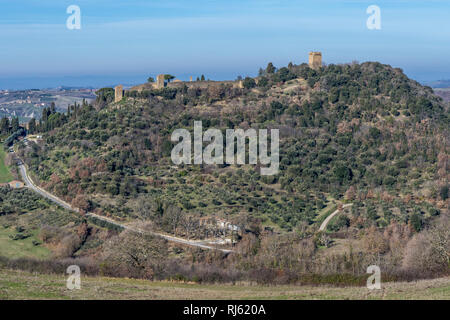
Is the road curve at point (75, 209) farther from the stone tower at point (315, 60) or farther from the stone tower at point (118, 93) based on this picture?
the stone tower at point (315, 60)

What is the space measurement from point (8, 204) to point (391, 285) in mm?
23641

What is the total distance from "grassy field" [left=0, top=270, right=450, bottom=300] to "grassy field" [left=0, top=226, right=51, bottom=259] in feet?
27.2

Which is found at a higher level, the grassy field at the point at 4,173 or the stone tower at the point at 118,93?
the stone tower at the point at 118,93

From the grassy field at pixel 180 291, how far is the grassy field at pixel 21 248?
8.28 m

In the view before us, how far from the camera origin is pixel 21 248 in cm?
2470

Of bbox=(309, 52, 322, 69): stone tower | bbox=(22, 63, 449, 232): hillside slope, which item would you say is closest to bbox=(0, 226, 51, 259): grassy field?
bbox=(22, 63, 449, 232): hillside slope

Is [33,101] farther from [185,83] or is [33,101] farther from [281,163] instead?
[281,163]

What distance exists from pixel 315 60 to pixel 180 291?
1444 inches

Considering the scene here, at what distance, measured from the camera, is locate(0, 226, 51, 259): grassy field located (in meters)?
23.7

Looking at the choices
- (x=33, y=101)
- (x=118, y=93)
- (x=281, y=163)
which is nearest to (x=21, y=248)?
(x=281, y=163)

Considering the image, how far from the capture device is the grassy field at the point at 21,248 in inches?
934

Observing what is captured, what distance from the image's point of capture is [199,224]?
26469mm

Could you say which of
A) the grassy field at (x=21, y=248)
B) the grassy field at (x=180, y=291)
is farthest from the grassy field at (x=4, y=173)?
the grassy field at (x=180, y=291)
